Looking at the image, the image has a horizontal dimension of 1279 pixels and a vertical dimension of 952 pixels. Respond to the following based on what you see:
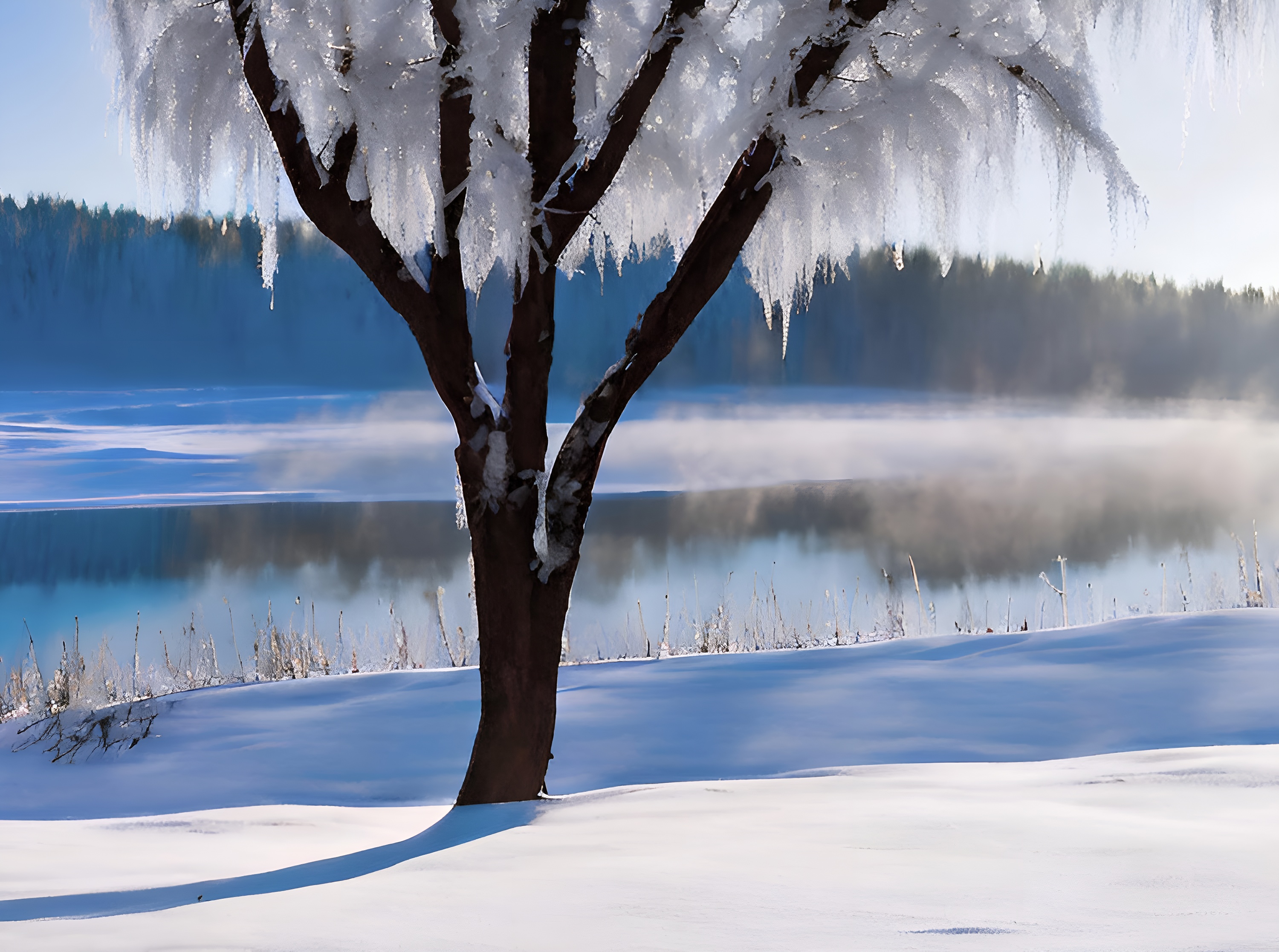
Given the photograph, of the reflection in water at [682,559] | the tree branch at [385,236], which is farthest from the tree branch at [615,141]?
the reflection in water at [682,559]

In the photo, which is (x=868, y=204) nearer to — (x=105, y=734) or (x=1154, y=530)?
(x=105, y=734)

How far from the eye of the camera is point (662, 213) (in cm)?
465

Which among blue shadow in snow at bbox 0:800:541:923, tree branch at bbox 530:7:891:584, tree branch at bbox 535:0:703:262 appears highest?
tree branch at bbox 535:0:703:262

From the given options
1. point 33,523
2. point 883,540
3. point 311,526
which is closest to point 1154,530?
point 883,540

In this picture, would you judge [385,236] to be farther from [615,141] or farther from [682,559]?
[682,559]

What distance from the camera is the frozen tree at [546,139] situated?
12.0ft

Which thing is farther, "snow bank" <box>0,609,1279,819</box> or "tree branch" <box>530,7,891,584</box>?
"snow bank" <box>0,609,1279,819</box>

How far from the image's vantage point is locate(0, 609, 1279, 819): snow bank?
15.3 feet

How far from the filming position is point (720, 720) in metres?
5.25

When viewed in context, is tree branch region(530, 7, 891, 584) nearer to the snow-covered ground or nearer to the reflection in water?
the snow-covered ground

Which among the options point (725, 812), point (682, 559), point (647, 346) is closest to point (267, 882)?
point (725, 812)

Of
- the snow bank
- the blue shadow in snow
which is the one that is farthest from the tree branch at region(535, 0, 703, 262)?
the snow bank

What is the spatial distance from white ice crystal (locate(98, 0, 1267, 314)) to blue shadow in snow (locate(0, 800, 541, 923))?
2067mm

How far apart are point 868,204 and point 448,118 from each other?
5.92 ft
